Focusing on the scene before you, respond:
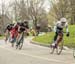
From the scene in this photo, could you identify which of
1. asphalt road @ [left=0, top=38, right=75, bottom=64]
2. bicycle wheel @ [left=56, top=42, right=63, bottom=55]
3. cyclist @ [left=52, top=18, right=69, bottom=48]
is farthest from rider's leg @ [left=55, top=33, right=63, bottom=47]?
asphalt road @ [left=0, top=38, right=75, bottom=64]

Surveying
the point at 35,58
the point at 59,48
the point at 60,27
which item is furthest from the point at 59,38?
the point at 35,58

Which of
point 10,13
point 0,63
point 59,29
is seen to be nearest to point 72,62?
point 0,63

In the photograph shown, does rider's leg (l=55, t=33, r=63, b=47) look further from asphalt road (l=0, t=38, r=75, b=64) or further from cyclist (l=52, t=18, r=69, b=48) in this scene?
asphalt road (l=0, t=38, r=75, b=64)

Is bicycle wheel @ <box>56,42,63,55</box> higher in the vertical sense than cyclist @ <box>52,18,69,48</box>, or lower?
lower

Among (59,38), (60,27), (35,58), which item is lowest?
(35,58)

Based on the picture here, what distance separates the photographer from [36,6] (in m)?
84.1

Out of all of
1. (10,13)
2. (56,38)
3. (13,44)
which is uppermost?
(56,38)

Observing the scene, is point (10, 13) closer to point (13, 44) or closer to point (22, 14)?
point (22, 14)

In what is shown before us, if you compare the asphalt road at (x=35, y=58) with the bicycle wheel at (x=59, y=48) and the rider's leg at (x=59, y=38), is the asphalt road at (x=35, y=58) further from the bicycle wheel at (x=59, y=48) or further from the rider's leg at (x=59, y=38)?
the rider's leg at (x=59, y=38)

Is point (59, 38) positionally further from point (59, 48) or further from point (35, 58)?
point (35, 58)

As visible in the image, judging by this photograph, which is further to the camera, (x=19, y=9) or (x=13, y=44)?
(x=19, y=9)

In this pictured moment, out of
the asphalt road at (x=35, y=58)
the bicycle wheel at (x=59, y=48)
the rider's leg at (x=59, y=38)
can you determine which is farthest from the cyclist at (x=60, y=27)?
the asphalt road at (x=35, y=58)

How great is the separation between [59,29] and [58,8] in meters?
51.0

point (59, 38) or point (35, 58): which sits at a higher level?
point (59, 38)
